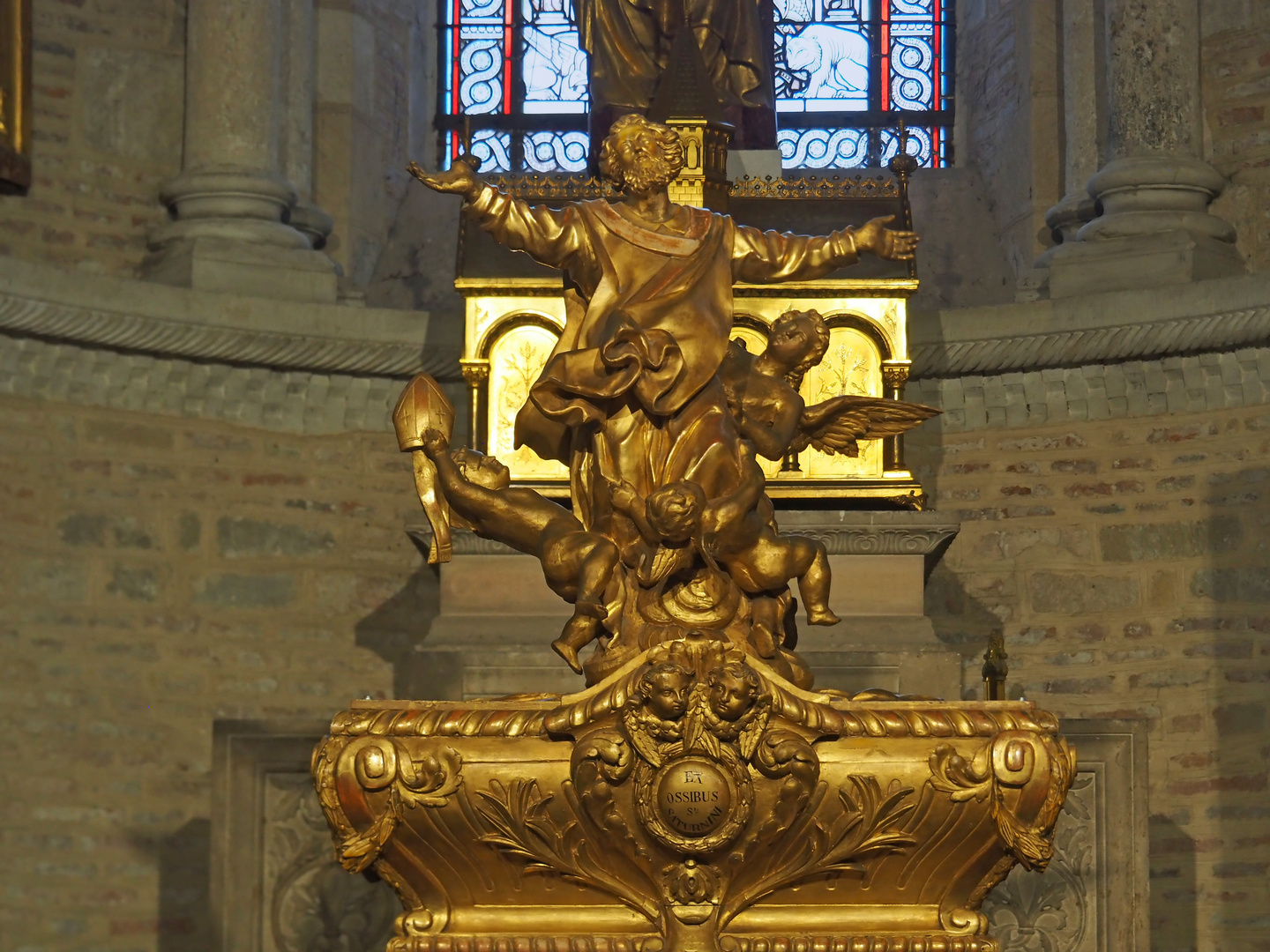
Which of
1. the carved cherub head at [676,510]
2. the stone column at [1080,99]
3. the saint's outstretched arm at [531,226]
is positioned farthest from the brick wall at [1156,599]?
the carved cherub head at [676,510]

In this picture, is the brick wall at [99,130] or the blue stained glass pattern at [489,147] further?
the blue stained glass pattern at [489,147]

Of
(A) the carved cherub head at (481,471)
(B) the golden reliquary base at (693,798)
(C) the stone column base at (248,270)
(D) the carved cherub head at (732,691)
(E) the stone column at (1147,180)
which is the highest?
(E) the stone column at (1147,180)

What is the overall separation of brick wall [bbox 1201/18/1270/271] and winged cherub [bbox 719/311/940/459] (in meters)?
2.98

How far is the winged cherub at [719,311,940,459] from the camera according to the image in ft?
15.0

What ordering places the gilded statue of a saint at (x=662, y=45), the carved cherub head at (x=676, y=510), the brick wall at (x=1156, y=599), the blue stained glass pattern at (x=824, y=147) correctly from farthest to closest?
the blue stained glass pattern at (x=824, y=147) < the gilded statue of a saint at (x=662, y=45) < the brick wall at (x=1156, y=599) < the carved cherub head at (x=676, y=510)

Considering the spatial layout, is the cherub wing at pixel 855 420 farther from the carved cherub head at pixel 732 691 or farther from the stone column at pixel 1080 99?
the stone column at pixel 1080 99

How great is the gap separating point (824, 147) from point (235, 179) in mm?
2008

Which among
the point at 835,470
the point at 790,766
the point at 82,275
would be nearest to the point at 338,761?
the point at 790,766

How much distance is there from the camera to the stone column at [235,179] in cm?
729

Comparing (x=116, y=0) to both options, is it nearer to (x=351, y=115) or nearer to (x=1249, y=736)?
(x=351, y=115)

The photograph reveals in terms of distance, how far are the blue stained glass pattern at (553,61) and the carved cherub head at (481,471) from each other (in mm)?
4270

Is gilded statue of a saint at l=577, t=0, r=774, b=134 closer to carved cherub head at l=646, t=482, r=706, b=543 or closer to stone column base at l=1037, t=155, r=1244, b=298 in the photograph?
stone column base at l=1037, t=155, r=1244, b=298

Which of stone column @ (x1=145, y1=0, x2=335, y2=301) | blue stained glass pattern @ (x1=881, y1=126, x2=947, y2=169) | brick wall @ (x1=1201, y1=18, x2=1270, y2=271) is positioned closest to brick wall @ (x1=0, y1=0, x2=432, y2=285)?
stone column @ (x1=145, y1=0, x2=335, y2=301)

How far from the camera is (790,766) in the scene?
13.0 feet
